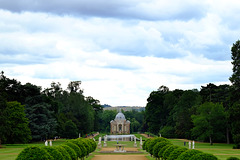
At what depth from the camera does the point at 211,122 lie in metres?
71.4

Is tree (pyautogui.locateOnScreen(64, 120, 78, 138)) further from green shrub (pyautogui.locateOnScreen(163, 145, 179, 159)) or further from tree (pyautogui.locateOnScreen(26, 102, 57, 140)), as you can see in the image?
green shrub (pyautogui.locateOnScreen(163, 145, 179, 159))

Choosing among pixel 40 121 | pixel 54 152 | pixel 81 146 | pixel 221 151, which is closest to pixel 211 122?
pixel 221 151

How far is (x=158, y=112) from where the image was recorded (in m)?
108

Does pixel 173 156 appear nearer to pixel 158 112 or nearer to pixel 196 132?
pixel 196 132

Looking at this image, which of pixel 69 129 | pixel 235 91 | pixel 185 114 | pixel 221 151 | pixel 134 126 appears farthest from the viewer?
pixel 134 126

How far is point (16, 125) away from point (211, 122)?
125ft

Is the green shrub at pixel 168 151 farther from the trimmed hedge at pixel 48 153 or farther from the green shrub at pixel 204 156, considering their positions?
the green shrub at pixel 204 156

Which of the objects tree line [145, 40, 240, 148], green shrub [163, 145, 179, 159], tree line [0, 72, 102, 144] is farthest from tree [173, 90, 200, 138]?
green shrub [163, 145, 179, 159]

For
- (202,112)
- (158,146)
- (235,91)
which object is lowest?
(158,146)

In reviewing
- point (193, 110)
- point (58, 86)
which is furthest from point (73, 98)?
point (193, 110)

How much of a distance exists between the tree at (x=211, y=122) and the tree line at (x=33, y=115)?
98.9 ft

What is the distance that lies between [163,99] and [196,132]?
125 feet

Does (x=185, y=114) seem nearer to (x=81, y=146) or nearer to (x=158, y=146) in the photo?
(x=158, y=146)

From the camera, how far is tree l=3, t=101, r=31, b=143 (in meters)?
64.4
